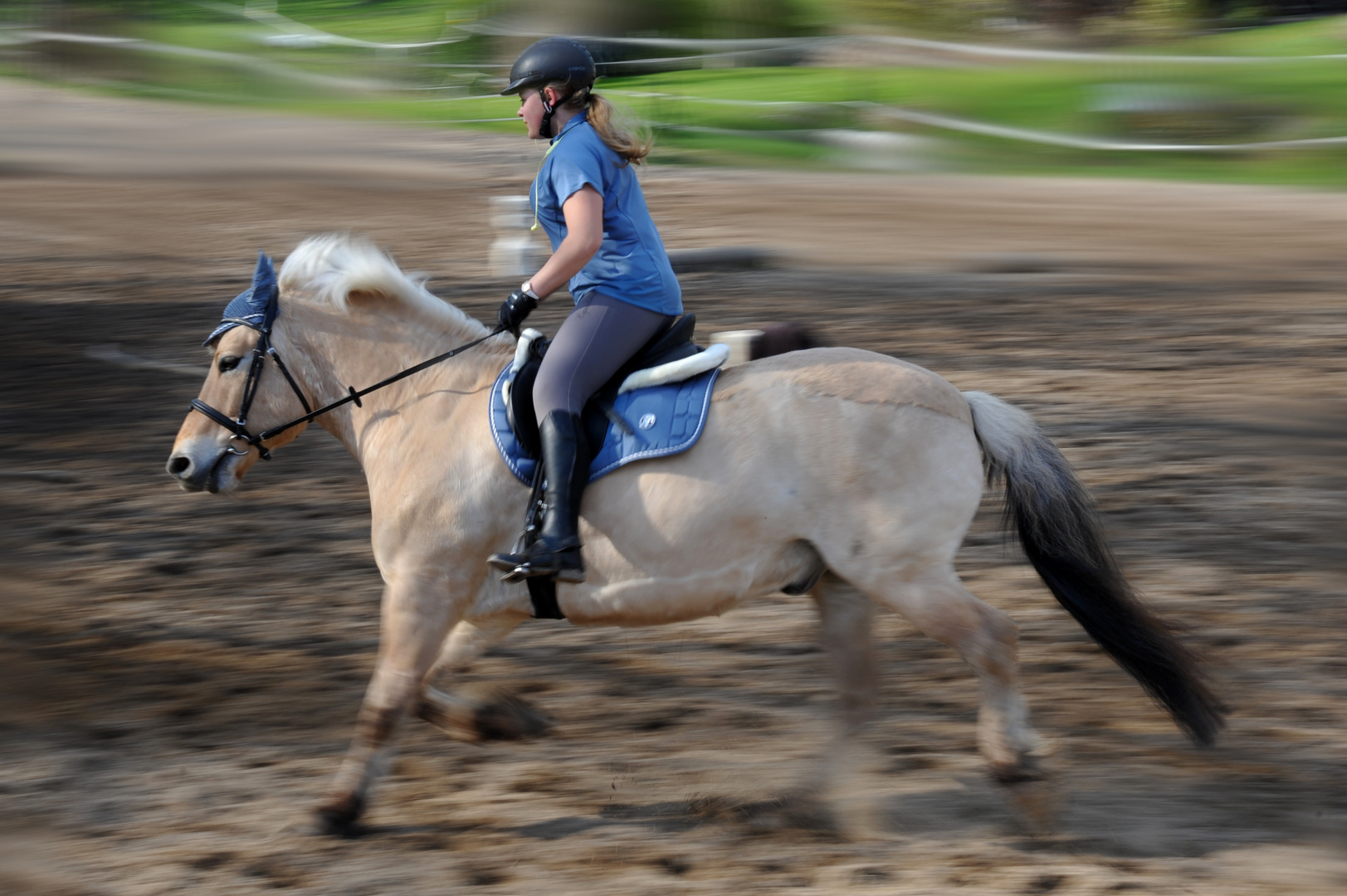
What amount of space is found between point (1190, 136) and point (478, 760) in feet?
66.3

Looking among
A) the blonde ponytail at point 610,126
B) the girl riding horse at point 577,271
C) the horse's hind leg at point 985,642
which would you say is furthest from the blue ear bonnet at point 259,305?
the horse's hind leg at point 985,642

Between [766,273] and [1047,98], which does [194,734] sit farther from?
[1047,98]

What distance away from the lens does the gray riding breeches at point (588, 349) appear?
14.3 feet

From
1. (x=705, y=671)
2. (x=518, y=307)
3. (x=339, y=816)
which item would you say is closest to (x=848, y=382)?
(x=518, y=307)

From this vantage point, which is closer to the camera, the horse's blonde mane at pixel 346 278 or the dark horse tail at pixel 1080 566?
the dark horse tail at pixel 1080 566

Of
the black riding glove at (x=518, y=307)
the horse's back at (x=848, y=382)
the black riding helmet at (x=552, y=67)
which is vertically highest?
the black riding helmet at (x=552, y=67)

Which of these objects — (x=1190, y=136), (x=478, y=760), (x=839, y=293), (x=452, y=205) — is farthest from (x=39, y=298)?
(x=1190, y=136)

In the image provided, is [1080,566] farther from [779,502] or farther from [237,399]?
[237,399]

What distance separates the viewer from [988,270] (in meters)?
14.1

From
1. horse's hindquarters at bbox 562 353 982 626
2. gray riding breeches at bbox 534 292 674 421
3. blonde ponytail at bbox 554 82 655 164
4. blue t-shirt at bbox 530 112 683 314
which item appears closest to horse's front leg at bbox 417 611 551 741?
horse's hindquarters at bbox 562 353 982 626

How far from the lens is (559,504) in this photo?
14.3 ft

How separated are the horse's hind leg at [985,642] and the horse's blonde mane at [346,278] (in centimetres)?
178

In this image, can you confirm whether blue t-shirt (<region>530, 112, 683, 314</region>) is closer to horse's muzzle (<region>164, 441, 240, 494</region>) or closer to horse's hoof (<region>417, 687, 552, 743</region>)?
horse's muzzle (<region>164, 441, 240, 494</region>)

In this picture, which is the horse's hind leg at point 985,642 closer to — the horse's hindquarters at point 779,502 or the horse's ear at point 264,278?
the horse's hindquarters at point 779,502
